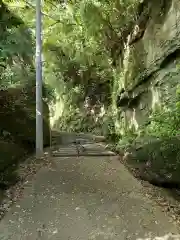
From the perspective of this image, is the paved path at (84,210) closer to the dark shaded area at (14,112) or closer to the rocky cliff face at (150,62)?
the dark shaded area at (14,112)

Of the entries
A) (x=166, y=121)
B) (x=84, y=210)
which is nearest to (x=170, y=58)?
(x=166, y=121)

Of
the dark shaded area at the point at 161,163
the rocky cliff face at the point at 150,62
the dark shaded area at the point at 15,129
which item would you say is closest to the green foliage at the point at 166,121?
the rocky cliff face at the point at 150,62

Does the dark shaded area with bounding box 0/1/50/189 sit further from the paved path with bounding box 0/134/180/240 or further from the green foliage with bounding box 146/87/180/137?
the green foliage with bounding box 146/87/180/137

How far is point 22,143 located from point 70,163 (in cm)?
207

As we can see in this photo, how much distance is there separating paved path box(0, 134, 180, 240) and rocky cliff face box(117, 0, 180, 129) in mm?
3792

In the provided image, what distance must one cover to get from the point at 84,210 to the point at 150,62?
24.6ft

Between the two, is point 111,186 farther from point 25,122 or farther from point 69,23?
point 69,23

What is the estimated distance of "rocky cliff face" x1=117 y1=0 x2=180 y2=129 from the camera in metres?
10.4

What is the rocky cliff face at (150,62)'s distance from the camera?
10.4 metres

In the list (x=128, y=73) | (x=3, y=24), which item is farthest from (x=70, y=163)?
(x=128, y=73)

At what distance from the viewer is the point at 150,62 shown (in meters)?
12.0

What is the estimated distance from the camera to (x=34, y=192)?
279 inches

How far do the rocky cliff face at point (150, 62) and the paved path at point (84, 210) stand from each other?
12.4 ft

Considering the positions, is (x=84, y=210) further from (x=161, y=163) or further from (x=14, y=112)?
(x=14, y=112)
